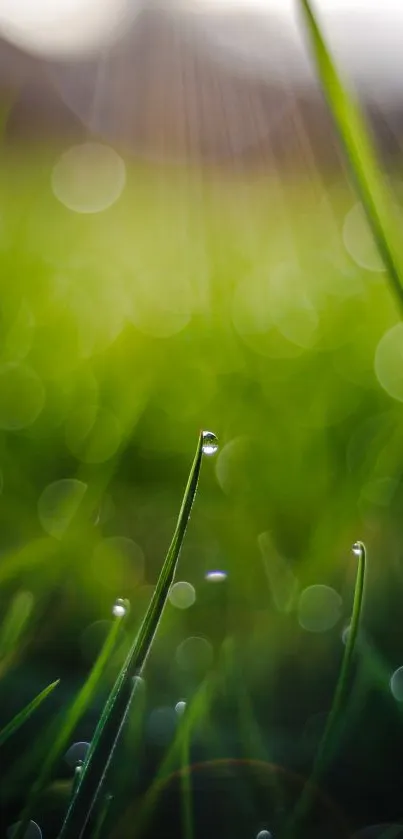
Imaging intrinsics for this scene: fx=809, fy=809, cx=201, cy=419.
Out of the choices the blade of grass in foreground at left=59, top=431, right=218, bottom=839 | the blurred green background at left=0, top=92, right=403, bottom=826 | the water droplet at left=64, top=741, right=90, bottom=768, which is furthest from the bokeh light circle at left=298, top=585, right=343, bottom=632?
the blade of grass in foreground at left=59, top=431, right=218, bottom=839

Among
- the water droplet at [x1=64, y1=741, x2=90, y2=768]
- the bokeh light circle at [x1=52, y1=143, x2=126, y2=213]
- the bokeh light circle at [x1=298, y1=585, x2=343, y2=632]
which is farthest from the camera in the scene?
the bokeh light circle at [x1=52, y1=143, x2=126, y2=213]

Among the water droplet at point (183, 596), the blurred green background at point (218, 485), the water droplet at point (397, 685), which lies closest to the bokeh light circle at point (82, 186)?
the blurred green background at point (218, 485)

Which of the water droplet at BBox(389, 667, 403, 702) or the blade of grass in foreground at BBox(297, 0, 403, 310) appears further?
the water droplet at BBox(389, 667, 403, 702)

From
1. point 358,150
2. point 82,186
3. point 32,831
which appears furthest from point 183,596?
point 82,186

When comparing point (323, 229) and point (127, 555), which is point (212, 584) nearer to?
point (127, 555)

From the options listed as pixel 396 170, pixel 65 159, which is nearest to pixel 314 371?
pixel 396 170

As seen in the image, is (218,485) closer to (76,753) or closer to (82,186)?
(76,753)

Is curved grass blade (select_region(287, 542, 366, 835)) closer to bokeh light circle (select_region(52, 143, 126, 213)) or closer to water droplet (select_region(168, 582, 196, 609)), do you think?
water droplet (select_region(168, 582, 196, 609))
